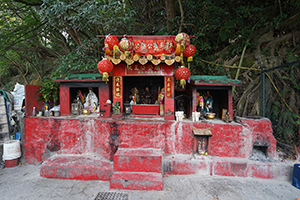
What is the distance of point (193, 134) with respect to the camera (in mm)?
5770

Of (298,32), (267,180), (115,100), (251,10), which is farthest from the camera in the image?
(251,10)

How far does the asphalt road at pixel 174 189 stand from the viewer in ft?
14.6

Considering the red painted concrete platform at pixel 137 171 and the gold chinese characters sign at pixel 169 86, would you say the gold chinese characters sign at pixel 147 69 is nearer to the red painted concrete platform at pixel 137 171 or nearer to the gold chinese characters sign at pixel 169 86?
the gold chinese characters sign at pixel 169 86

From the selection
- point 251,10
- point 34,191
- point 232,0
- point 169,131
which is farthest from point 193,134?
point 232,0

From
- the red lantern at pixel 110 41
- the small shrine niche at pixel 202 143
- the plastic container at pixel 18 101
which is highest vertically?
the red lantern at pixel 110 41

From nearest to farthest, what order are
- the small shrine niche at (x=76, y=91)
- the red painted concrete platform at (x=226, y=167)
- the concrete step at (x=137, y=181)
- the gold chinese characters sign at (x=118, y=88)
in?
the concrete step at (x=137, y=181) < the red painted concrete platform at (x=226, y=167) < the gold chinese characters sign at (x=118, y=88) < the small shrine niche at (x=76, y=91)

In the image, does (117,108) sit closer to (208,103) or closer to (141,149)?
(141,149)

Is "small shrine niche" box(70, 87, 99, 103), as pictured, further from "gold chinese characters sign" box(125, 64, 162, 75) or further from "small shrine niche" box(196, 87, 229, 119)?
"small shrine niche" box(196, 87, 229, 119)

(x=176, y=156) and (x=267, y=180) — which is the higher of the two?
(x=176, y=156)

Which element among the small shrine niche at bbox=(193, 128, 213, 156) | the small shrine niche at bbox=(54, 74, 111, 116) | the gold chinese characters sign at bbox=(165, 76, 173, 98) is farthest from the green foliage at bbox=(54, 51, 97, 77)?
the small shrine niche at bbox=(193, 128, 213, 156)

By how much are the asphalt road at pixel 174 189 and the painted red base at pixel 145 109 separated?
273cm

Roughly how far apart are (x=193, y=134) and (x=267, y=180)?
2883 mm

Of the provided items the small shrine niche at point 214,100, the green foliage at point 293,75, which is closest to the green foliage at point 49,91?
the small shrine niche at point 214,100

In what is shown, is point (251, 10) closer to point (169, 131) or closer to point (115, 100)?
point (169, 131)
